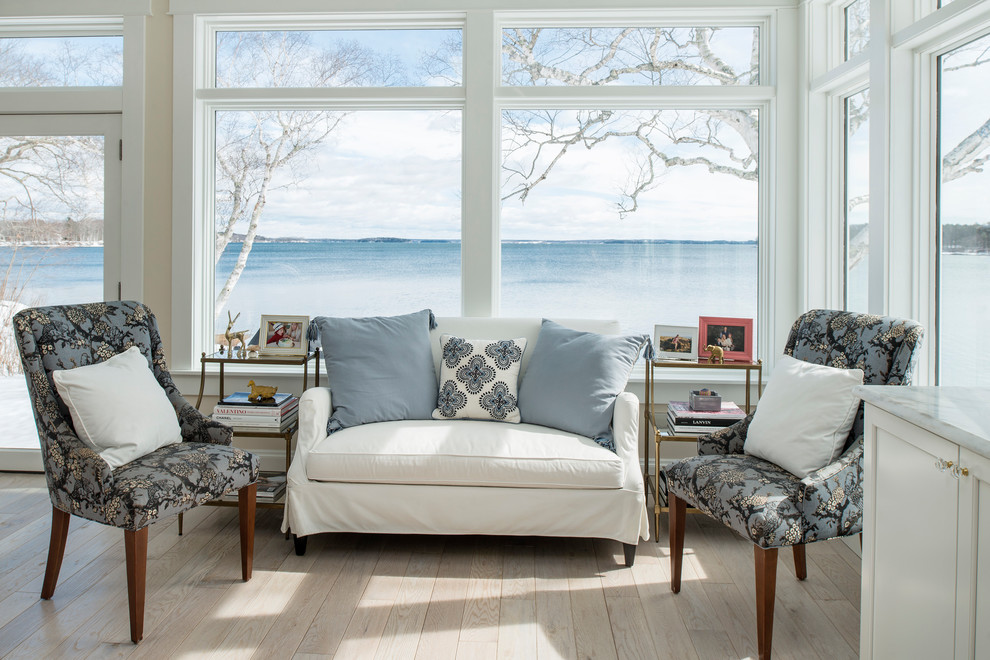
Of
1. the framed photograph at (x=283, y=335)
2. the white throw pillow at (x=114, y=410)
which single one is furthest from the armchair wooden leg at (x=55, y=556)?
the framed photograph at (x=283, y=335)

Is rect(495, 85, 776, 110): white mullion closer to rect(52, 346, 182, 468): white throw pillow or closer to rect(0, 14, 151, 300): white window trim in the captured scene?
rect(0, 14, 151, 300): white window trim

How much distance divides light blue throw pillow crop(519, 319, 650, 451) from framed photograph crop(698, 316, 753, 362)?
34 cm

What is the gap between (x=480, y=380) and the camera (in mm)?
3098

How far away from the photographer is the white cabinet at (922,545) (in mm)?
1281

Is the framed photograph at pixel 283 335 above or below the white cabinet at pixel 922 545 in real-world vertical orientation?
above

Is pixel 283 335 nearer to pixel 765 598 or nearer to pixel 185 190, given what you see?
pixel 185 190

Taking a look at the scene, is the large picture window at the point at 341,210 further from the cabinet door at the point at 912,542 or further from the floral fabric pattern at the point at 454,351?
the cabinet door at the point at 912,542

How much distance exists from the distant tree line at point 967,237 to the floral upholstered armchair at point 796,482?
0.43 m

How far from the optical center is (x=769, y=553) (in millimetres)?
2039

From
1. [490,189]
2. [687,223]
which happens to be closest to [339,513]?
[490,189]

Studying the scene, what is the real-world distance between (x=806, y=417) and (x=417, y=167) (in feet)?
7.77

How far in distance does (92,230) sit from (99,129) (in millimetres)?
545

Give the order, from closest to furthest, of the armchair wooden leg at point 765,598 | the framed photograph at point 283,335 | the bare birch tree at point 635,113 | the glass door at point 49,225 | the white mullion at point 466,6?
the armchair wooden leg at point 765,598
the framed photograph at point 283,335
the white mullion at point 466,6
the bare birch tree at point 635,113
the glass door at point 49,225

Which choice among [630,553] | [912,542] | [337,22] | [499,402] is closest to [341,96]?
[337,22]
